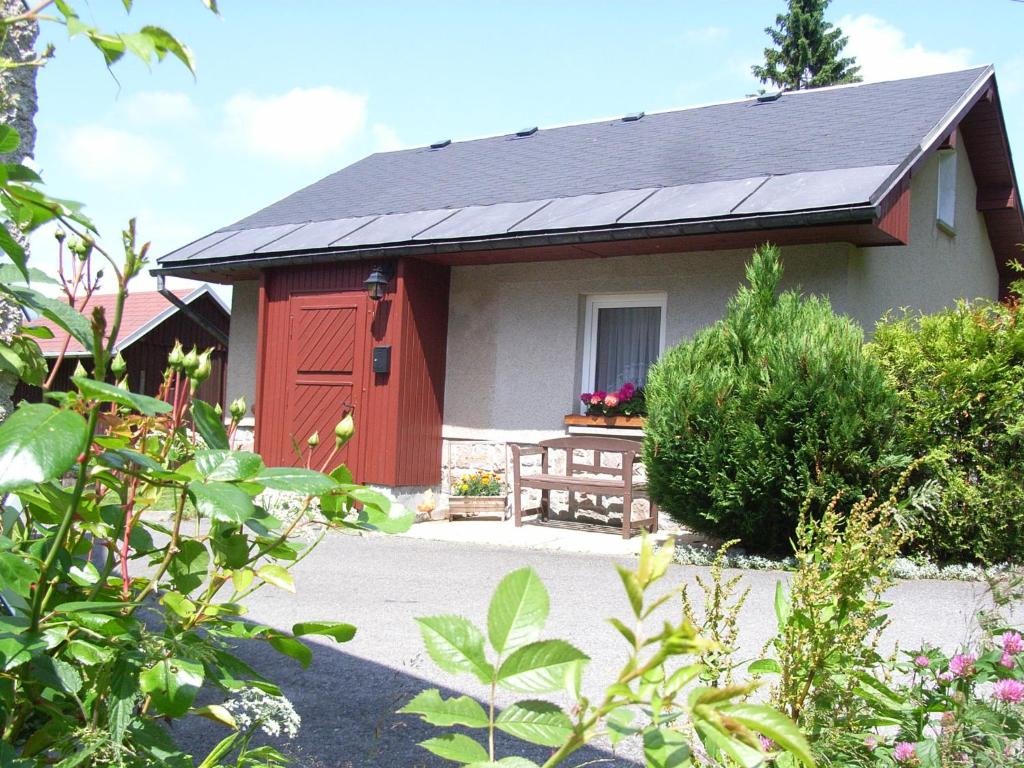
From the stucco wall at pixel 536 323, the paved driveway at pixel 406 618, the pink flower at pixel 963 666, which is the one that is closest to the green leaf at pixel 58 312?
the paved driveway at pixel 406 618

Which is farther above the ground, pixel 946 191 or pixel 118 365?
pixel 946 191

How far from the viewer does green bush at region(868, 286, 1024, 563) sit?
6.83 meters

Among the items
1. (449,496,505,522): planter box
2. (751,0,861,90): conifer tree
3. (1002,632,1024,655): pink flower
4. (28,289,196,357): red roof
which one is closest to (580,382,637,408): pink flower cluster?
(449,496,505,522): planter box

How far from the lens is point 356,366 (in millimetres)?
10602

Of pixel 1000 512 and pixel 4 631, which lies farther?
pixel 1000 512

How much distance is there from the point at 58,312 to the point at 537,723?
29.8 inches

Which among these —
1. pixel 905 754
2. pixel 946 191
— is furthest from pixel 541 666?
pixel 946 191

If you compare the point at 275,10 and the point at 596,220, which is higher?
the point at 596,220

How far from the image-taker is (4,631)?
3.23 feet

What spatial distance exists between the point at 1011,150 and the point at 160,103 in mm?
13138

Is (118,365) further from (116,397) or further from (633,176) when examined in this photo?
(633,176)

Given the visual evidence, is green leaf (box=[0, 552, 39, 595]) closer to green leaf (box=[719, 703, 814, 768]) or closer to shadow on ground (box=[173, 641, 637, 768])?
green leaf (box=[719, 703, 814, 768])

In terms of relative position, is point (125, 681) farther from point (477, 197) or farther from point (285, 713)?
point (477, 197)

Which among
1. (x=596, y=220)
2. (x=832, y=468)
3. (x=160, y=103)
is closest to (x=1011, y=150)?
(x=596, y=220)
